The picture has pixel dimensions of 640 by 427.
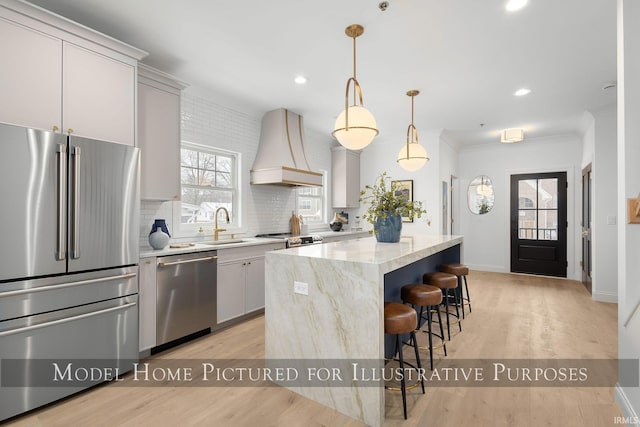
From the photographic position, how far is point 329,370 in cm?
208

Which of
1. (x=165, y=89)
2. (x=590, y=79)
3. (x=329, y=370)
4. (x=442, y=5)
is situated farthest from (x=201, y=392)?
(x=590, y=79)

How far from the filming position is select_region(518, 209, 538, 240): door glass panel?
6.41 m

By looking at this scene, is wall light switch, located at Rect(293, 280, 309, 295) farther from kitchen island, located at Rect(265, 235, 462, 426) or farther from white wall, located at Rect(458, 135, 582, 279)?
white wall, located at Rect(458, 135, 582, 279)

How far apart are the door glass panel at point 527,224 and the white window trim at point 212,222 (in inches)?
220

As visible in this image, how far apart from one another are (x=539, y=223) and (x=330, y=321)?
20.0 feet

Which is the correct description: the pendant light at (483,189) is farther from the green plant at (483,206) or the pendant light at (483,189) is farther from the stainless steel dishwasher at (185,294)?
the stainless steel dishwasher at (185,294)

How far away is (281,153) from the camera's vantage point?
14.7ft

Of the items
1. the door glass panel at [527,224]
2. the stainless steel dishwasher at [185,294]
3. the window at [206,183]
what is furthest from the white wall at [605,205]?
the stainless steel dishwasher at [185,294]

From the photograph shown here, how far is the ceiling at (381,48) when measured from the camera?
2.38 metres

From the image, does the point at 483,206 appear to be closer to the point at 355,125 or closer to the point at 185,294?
the point at 355,125

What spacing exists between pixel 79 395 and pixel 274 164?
3.13 meters

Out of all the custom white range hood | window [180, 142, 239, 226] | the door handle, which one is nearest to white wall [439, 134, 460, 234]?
the custom white range hood

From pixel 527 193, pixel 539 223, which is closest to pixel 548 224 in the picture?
pixel 539 223

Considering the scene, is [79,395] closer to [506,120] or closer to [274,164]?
[274,164]
